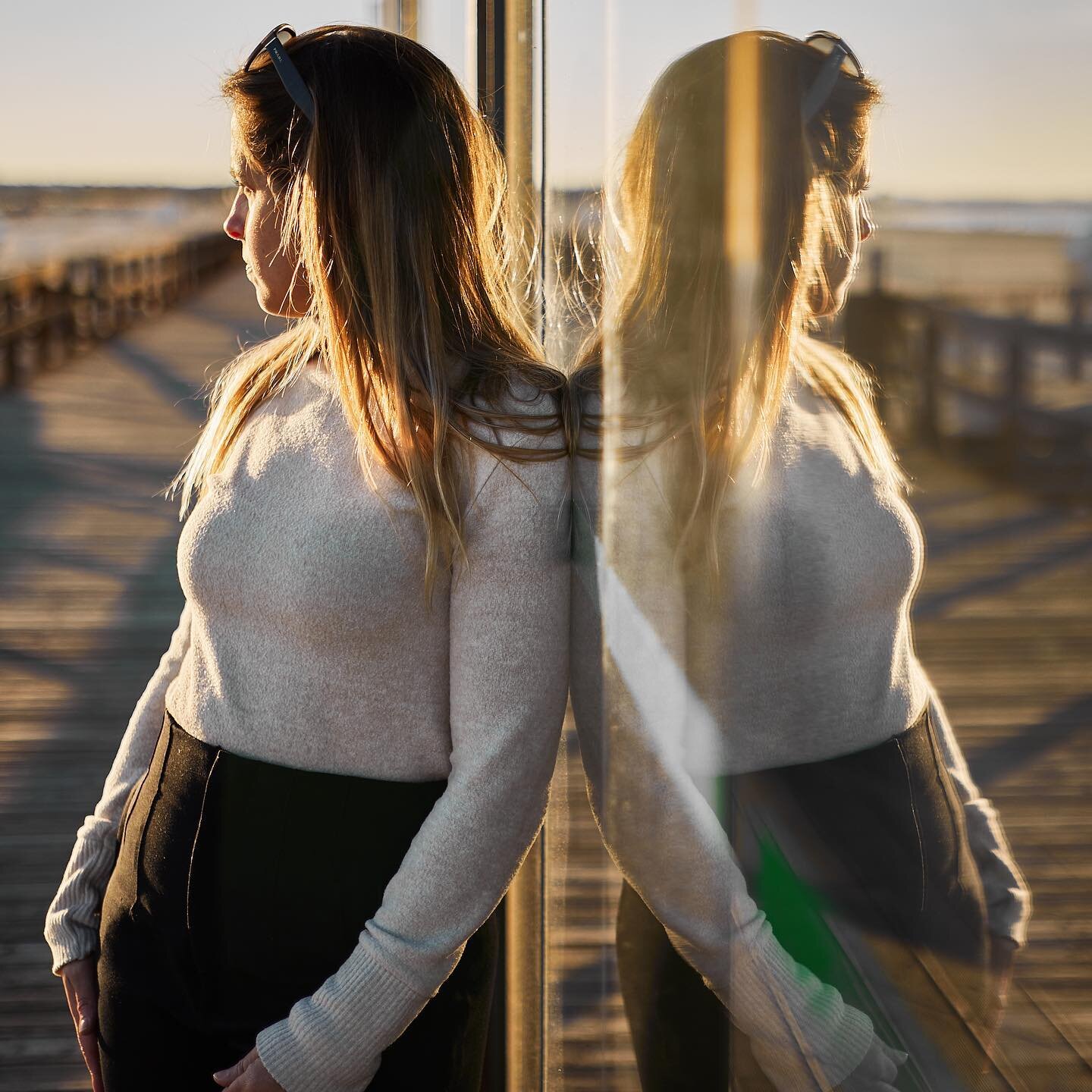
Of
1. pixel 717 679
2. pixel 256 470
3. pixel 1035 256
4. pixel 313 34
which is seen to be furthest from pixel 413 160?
pixel 1035 256

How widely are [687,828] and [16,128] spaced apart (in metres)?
3.93

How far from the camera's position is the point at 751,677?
0.69 metres

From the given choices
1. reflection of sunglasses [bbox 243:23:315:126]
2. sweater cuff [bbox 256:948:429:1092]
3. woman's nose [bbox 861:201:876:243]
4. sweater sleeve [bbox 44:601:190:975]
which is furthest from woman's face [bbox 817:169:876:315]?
sweater sleeve [bbox 44:601:190:975]

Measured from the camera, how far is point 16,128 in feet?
12.8

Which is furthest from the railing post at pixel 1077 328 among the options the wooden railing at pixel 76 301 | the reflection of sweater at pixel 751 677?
the wooden railing at pixel 76 301

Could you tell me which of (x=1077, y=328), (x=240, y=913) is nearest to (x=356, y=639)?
(x=240, y=913)

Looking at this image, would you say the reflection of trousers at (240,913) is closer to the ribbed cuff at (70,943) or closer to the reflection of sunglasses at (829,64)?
the ribbed cuff at (70,943)

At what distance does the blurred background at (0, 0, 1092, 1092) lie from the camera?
12.8 inches

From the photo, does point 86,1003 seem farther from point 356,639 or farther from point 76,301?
point 76,301

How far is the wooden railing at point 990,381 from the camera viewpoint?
1.05 ft

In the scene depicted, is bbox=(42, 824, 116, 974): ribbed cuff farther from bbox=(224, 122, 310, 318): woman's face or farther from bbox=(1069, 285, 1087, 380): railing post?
bbox=(1069, 285, 1087, 380): railing post

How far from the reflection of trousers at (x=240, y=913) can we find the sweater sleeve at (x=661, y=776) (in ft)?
0.58

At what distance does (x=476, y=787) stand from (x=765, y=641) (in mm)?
329

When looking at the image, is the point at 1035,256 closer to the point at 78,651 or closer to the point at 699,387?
the point at 699,387
